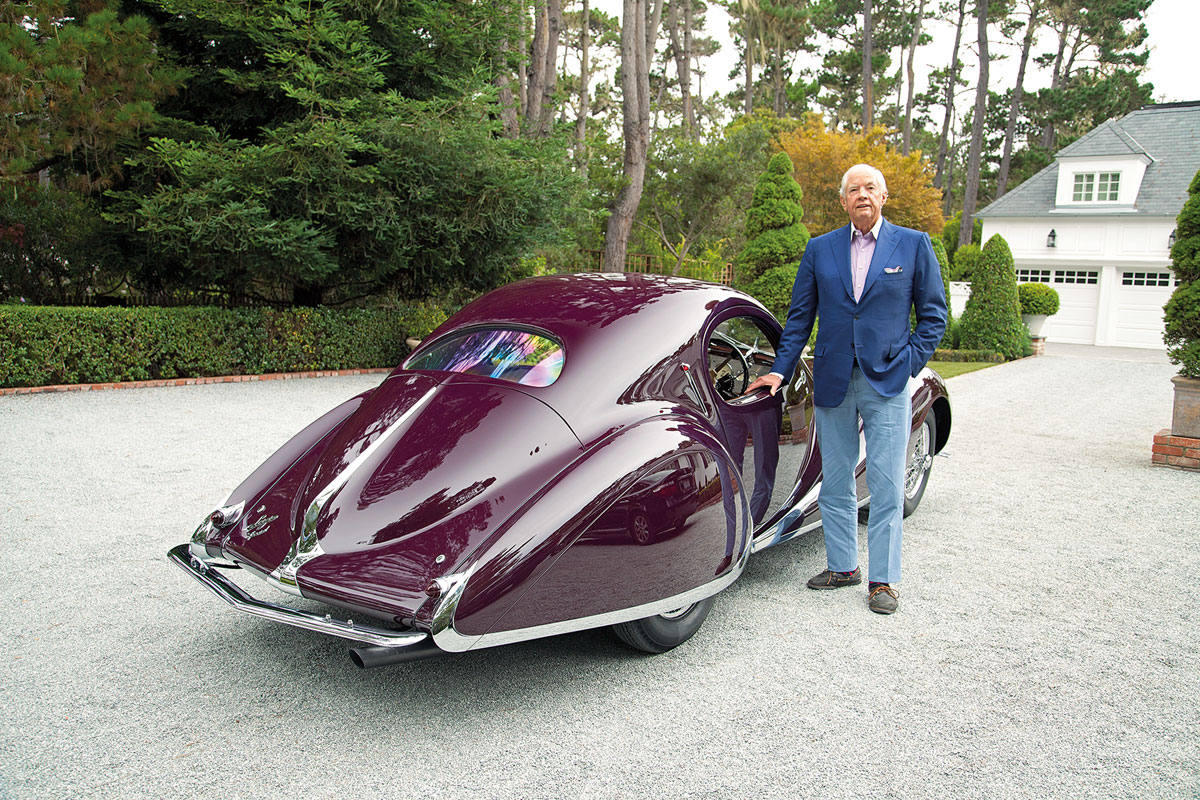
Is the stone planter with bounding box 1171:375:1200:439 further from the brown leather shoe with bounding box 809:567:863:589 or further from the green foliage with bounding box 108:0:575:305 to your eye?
the green foliage with bounding box 108:0:575:305

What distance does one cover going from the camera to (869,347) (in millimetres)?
3809

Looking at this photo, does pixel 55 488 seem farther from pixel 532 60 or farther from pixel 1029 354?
pixel 1029 354

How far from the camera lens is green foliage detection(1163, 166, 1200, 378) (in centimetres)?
701

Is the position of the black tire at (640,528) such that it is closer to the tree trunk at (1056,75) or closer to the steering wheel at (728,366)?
the steering wheel at (728,366)

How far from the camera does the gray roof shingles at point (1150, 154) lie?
79.9 ft

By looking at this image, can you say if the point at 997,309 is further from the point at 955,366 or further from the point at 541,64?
the point at 541,64

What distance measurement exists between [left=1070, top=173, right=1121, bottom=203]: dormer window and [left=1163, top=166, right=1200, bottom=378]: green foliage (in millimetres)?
21394

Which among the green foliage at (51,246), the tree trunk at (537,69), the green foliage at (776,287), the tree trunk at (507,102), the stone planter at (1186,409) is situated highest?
the tree trunk at (537,69)

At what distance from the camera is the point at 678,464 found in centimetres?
317

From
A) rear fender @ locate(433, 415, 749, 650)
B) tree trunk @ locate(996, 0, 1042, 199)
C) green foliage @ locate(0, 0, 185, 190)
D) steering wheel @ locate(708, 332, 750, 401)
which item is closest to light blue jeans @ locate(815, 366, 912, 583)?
steering wheel @ locate(708, 332, 750, 401)

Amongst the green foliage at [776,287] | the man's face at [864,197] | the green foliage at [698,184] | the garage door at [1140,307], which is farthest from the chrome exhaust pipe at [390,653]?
the garage door at [1140,307]

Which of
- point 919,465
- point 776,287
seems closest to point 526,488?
point 919,465

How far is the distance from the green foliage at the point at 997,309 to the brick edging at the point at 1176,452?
40.4ft

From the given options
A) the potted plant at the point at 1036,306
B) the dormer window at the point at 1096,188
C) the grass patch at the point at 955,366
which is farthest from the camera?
the dormer window at the point at 1096,188
